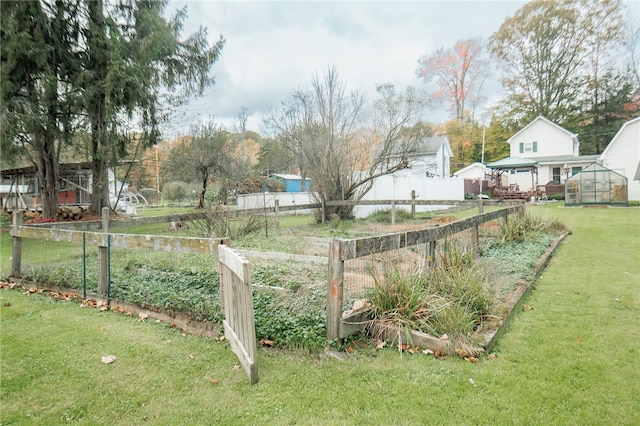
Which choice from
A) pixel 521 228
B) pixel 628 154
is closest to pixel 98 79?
pixel 521 228

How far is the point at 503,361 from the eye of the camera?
9.56 feet

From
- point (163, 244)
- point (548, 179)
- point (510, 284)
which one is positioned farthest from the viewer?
point (548, 179)

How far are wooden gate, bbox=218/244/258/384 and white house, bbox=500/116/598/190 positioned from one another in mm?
29514

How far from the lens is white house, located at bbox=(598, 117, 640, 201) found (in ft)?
69.6

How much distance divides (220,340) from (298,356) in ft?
2.74

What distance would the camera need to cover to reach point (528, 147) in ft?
103

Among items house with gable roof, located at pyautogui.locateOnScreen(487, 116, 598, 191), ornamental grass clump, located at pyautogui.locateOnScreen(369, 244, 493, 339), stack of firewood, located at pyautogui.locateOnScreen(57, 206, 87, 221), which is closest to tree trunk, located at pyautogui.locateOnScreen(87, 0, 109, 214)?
stack of firewood, located at pyautogui.locateOnScreen(57, 206, 87, 221)

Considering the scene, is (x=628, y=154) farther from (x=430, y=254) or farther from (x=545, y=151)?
(x=430, y=254)

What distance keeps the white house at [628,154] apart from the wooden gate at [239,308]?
2565 centimetres

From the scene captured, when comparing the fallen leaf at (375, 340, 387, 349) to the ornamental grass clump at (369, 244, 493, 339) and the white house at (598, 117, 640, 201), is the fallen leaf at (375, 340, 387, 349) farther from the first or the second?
the white house at (598, 117, 640, 201)

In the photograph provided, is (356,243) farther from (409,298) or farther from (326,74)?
(326,74)

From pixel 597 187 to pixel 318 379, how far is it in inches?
810

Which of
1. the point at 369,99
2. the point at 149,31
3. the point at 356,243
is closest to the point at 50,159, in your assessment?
the point at 149,31

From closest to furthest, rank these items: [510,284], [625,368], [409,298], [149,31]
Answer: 1. [625,368]
2. [409,298]
3. [510,284]
4. [149,31]
